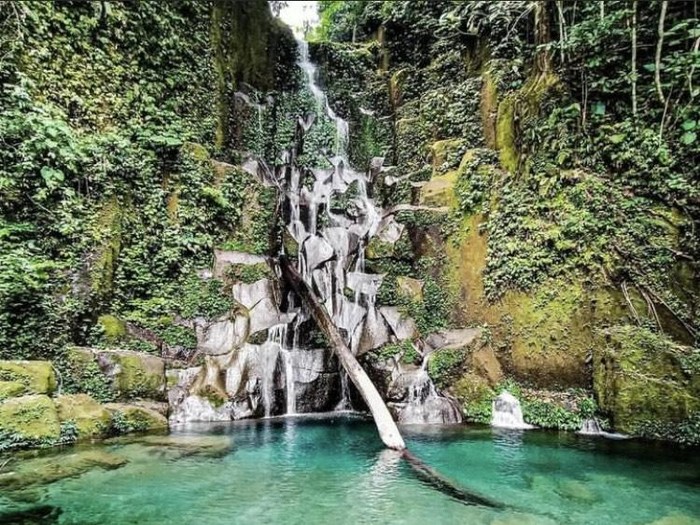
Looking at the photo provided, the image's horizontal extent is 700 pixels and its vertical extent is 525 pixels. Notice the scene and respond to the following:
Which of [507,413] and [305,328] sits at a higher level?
[305,328]

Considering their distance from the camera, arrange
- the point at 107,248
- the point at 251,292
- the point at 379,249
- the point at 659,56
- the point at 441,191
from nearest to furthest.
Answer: the point at 659,56 < the point at 107,248 < the point at 251,292 < the point at 441,191 < the point at 379,249

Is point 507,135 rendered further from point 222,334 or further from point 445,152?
point 222,334

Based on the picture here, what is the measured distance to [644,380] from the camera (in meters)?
7.58

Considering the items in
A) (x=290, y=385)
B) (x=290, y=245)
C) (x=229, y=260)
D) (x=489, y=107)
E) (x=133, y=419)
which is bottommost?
(x=133, y=419)

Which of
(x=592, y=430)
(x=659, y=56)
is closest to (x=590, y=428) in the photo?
A: (x=592, y=430)

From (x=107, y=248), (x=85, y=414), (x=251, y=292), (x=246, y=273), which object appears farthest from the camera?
(x=246, y=273)

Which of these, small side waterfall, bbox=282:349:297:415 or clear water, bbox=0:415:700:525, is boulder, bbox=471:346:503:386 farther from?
small side waterfall, bbox=282:349:297:415

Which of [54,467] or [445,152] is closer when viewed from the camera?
[54,467]

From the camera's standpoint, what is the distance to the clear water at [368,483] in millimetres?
4848

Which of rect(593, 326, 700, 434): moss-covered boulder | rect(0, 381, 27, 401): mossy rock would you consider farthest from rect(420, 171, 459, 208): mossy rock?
rect(0, 381, 27, 401): mossy rock

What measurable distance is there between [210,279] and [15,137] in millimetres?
4590

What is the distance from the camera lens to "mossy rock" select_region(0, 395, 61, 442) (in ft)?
21.7

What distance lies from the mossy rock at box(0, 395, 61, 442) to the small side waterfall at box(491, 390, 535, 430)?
750 centimetres

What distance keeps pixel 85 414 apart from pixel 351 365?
4.53 metres
